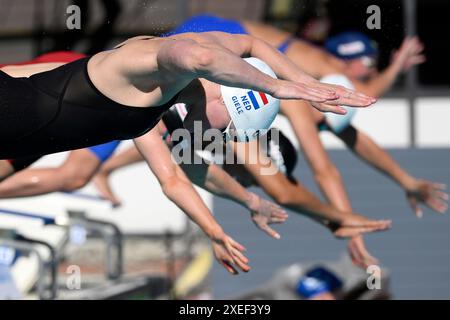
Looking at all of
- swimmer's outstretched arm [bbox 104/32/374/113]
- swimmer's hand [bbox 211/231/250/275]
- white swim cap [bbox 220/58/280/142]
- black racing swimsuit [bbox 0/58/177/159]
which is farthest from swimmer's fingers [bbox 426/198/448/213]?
black racing swimsuit [bbox 0/58/177/159]

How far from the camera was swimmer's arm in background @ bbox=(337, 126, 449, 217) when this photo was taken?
7.40 m

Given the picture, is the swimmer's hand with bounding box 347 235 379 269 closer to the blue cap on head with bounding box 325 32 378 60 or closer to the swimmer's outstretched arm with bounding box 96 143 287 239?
the swimmer's outstretched arm with bounding box 96 143 287 239

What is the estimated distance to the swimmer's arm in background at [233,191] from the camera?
6141 mm

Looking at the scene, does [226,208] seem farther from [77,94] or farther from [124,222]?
[77,94]

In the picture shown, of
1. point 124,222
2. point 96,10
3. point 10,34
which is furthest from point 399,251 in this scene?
point 10,34

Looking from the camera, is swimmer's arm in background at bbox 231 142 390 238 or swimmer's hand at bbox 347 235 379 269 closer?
swimmer's arm in background at bbox 231 142 390 238

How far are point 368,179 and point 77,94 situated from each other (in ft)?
15.4

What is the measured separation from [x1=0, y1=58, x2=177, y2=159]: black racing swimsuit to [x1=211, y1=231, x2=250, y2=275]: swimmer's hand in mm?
819

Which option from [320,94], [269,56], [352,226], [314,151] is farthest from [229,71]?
[314,151]

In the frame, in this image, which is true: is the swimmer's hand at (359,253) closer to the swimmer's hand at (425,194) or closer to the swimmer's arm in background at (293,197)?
the swimmer's arm in background at (293,197)

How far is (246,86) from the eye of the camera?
14.1 ft

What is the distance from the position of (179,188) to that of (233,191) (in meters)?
0.50

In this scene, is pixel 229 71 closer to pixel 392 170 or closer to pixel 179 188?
pixel 179 188

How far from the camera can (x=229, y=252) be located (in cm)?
539
